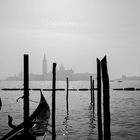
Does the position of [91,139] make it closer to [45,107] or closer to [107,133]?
[45,107]

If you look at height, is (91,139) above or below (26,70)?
below

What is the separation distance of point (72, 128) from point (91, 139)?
3.59 m

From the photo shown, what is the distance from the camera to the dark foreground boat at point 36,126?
10171 mm

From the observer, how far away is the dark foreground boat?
10.2 meters

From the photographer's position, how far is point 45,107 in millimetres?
17938

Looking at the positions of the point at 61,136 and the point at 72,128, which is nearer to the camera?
the point at 61,136

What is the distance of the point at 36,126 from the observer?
13.3 metres

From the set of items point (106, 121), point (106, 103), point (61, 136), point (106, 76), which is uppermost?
point (106, 76)

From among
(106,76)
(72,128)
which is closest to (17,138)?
(106,76)

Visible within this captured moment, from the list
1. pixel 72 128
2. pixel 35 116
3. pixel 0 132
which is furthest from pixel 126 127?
pixel 0 132

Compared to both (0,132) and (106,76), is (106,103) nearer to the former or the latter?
(106,76)

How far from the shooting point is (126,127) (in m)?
18.3

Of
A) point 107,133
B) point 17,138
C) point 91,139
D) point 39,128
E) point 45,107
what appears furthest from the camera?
point 45,107

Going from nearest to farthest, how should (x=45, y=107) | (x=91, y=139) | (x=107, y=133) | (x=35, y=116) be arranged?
(x=107, y=133) < (x=91, y=139) < (x=35, y=116) < (x=45, y=107)
